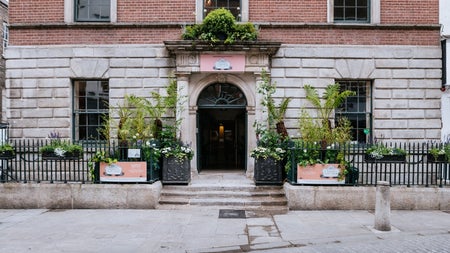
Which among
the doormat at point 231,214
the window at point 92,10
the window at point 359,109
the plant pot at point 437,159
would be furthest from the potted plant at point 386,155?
the window at point 92,10

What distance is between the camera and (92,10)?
1303 centimetres

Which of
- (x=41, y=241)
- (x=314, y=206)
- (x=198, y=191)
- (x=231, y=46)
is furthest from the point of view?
(x=231, y=46)

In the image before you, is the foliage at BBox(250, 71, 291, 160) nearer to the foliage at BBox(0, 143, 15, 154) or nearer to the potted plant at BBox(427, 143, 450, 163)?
the potted plant at BBox(427, 143, 450, 163)

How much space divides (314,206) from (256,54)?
17.4 ft

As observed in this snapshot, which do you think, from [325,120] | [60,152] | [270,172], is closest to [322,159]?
[270,172]

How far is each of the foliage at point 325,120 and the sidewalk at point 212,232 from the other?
2.35 metres

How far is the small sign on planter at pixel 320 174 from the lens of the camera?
9758 millimetres

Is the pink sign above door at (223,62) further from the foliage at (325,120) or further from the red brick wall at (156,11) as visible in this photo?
the foliage at (325,120)

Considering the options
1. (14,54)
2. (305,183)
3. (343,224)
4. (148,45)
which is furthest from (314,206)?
(14,54)

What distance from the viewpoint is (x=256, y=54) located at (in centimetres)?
1223

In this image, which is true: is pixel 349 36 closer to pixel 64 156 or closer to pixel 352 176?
pixel 352 176

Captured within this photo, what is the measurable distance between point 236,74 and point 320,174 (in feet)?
15.1

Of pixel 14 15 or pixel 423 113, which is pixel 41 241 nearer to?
pixel 14 15

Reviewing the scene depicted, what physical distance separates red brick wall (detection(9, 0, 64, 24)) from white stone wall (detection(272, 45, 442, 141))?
7.60 metres
